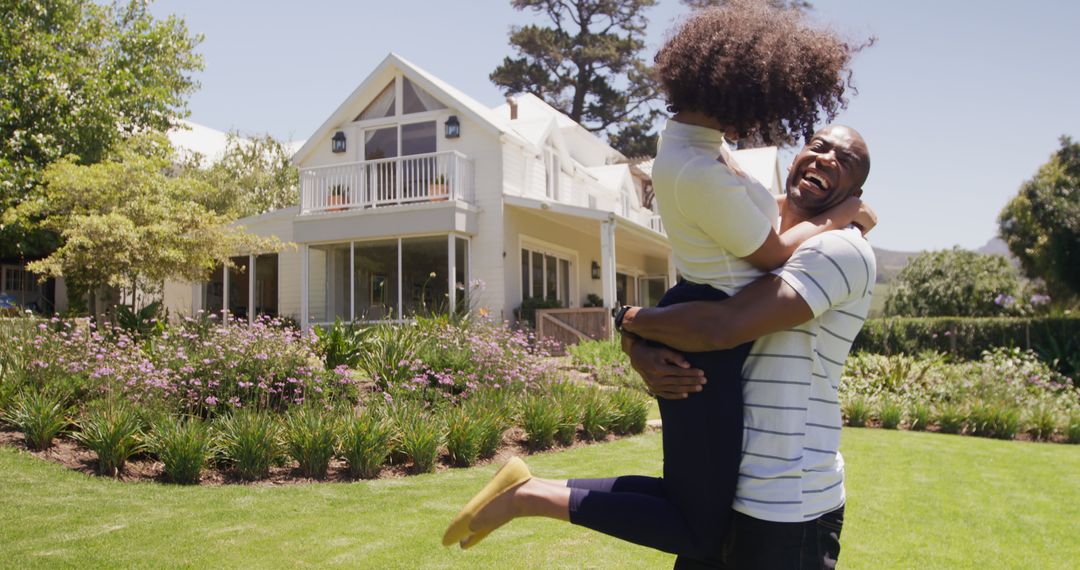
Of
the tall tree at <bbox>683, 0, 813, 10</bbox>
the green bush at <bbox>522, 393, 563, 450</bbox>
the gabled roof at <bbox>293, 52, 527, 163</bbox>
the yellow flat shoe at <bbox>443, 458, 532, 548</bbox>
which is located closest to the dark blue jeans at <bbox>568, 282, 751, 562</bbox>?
the yellow flat shoe at <bbox>443, 458, 532, 548</bbox>

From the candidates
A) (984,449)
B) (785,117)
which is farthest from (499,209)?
(785,117)

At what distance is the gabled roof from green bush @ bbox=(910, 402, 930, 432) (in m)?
10.3

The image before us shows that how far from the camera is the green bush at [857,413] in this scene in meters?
9.87

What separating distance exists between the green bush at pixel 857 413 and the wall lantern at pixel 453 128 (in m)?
10.8

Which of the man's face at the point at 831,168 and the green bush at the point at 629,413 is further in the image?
the green bush at the point at 629,413

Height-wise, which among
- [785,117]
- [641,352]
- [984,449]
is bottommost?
[984,449]

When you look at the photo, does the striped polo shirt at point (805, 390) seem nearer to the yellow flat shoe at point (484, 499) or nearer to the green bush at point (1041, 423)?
the yellow flat shoe at point (484, 499)

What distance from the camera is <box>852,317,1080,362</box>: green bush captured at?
1656cm

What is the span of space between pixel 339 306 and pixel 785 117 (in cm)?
1658

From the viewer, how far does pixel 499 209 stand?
55.7 feet

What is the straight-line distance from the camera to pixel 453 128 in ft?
57.8

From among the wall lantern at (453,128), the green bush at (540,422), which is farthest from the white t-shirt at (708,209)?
the wall lantern at (453,128)

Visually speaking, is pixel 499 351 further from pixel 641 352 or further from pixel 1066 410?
pixel 1066 410

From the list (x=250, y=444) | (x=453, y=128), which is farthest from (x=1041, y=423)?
(x=453, y=128)
